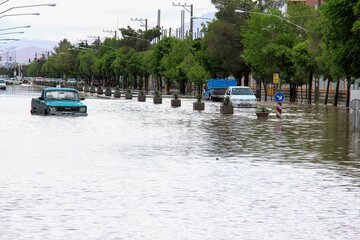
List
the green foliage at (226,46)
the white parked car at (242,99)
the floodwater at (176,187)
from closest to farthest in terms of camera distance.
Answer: the floodwater at (176,187)
the white parked car at (242,99)
the green foliage at (226,46)

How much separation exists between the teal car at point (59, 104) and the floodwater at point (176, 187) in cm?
1356

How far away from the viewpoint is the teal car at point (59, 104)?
41844 mm

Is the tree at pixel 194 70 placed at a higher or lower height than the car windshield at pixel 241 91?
higher

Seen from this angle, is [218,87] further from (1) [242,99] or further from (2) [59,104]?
(2) [59,104]

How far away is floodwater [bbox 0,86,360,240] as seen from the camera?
10.7 m

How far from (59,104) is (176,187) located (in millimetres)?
27577

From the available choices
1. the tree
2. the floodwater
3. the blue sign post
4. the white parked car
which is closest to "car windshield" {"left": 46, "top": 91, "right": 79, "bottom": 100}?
the blue sign post

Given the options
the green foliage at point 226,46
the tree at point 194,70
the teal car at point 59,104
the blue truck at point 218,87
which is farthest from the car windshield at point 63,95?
the tree at point 194,70

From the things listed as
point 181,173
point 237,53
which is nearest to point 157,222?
point 181,173

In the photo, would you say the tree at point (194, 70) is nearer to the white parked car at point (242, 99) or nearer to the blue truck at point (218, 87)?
the blue truck at point (218, 87)

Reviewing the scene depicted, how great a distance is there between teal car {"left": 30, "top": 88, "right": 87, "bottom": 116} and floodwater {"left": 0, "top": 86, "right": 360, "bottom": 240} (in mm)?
13560

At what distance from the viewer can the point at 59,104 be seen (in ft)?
137

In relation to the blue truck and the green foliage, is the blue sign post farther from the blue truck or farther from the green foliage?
the green foliage

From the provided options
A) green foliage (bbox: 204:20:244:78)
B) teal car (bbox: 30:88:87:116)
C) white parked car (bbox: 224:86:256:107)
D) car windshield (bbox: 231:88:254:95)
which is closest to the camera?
teal car (bbox: 30:88:87:116)
